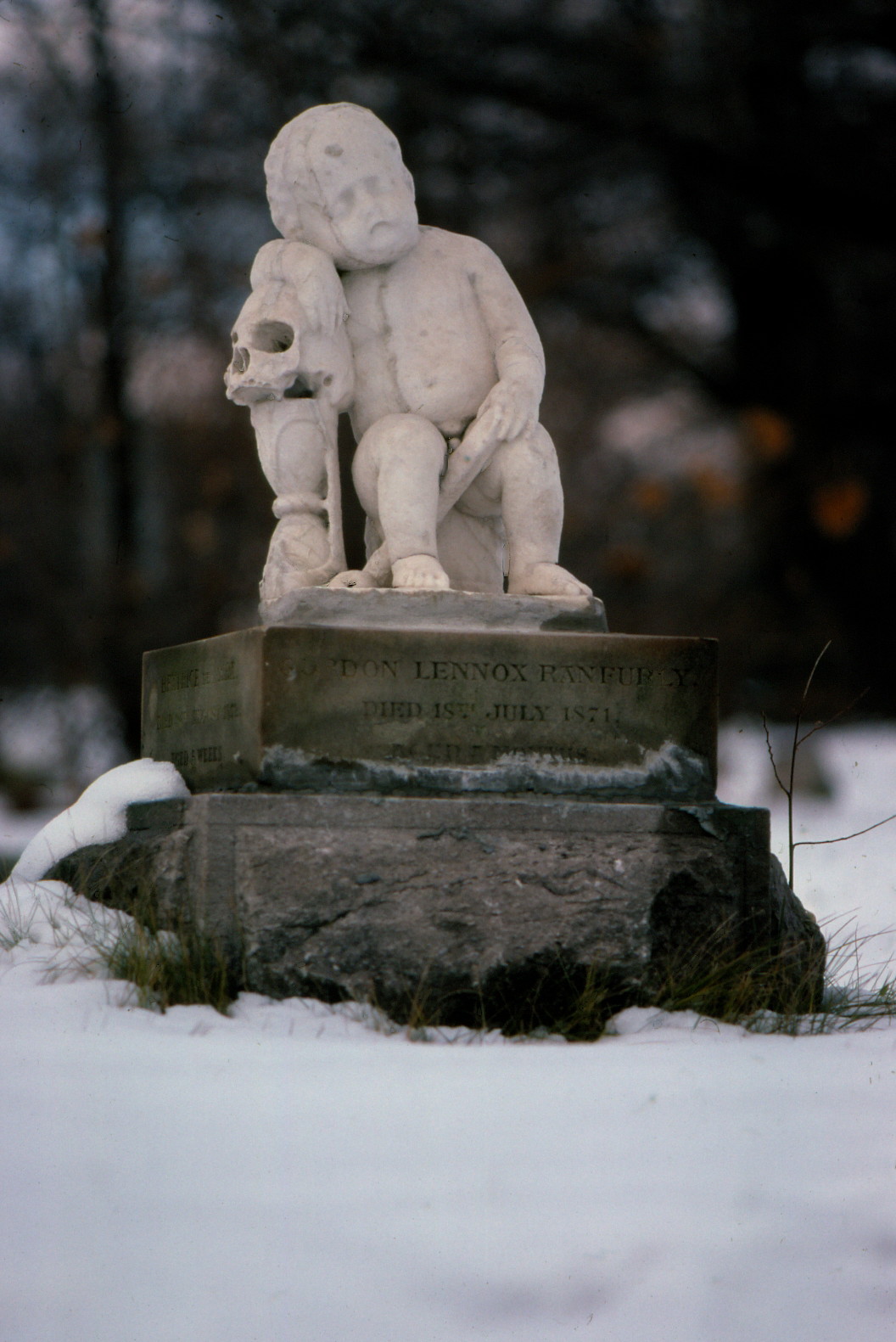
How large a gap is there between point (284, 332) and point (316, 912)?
6.28 ft

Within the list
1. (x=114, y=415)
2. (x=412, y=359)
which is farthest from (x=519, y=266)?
(x=412, y=359)

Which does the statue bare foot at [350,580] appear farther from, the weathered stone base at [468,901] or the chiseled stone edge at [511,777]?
the weathered stone base at [468,901]

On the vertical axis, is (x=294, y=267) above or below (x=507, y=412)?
above

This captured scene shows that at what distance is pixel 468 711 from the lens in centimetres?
502

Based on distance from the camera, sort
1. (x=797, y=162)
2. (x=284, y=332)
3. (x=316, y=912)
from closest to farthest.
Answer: (x=316, y=912), (x=284, y=332), (x=797, y=162)

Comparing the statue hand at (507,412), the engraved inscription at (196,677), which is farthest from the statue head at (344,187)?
the engraved inscription at (196,677)

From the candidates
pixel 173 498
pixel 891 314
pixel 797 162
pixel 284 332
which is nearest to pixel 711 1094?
pixel 284 332

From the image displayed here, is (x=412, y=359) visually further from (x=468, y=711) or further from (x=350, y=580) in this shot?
(x=468, y=711)

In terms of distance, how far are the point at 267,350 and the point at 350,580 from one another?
2.70 feet

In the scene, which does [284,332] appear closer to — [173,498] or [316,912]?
[316,912]

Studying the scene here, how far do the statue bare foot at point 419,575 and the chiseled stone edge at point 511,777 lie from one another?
0.56 meters

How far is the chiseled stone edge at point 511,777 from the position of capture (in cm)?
490

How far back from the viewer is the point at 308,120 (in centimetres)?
553

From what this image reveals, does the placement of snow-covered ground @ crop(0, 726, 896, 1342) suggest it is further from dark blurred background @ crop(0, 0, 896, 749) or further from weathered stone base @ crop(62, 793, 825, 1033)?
Result: dark blurred background @ crop(0, 0, 896, 749)
